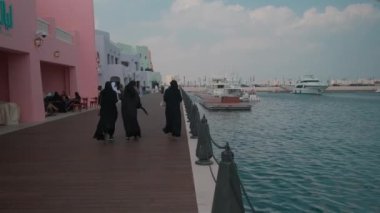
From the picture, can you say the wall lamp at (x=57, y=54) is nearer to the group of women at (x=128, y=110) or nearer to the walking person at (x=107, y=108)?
the group of women at (x=128, y=110)

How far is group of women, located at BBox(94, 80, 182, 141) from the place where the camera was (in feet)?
35.6

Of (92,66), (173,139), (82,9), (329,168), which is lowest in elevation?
(329,168)

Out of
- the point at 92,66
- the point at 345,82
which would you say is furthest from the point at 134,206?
the point at 345,82

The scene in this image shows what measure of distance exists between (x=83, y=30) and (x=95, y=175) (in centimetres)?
2281

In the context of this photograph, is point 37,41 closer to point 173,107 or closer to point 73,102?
point 73,102

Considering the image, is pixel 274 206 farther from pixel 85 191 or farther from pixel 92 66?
pixel 92 66

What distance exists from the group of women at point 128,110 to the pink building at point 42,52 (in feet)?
17.7

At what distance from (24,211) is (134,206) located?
4.56 feet

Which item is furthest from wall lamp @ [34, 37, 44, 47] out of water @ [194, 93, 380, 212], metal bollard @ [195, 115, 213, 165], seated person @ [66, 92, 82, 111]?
metal bollard @ [195, 115, 213, 165]

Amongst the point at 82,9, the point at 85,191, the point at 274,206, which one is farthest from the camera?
the point at 82,9

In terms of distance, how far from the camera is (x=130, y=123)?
442 inches

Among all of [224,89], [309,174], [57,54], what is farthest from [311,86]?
[309,174]

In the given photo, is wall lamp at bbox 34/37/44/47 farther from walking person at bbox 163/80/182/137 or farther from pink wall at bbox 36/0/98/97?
walking person at bbox 163/80/182/137

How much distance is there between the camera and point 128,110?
10961 mm
